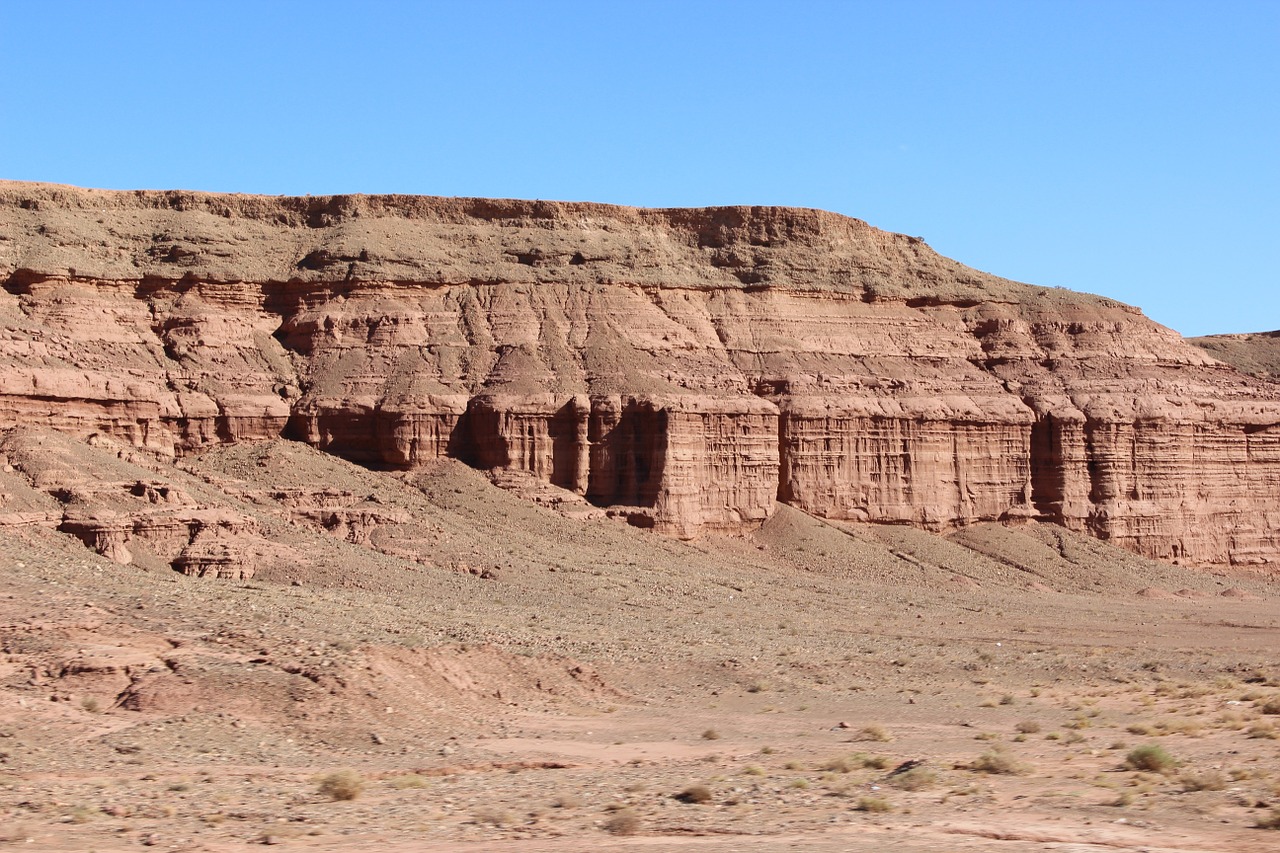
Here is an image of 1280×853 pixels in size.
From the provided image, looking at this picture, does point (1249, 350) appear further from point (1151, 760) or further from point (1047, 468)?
point (1151, 760)

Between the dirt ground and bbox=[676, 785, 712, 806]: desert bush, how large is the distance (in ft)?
0.11

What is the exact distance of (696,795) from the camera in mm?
16922

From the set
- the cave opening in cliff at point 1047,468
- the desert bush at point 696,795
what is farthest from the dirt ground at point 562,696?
the cave opening in cliff at point 1047,468

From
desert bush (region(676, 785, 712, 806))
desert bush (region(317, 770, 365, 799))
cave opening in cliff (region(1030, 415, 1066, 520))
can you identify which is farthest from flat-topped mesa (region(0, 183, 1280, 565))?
desert bush (region(676, 785, 712, 806))

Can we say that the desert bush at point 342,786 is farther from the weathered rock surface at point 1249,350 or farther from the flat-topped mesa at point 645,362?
the weathered rock surface at point 1249,350

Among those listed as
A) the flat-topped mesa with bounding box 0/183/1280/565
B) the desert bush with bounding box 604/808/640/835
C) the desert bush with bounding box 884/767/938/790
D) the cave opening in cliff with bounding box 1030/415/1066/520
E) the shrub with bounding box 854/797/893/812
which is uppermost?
the flat-topped mesa with bounding box 0/183/1280/565

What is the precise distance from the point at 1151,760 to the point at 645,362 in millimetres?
32622

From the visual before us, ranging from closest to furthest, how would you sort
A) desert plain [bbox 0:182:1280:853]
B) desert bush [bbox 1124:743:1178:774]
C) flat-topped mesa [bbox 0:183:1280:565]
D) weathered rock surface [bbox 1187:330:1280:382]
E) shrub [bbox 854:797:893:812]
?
shrub [bbox 854:797:893:812], desert plain [bbox 0:182:1280:853], desert bush [bbox 1124:743:1178:774], flat-topped mesa [bbox 0:183:1280:565], weathered rock surface [bbox 1187:330:1280:382]

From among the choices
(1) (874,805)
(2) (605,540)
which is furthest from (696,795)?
(2) (605,540)

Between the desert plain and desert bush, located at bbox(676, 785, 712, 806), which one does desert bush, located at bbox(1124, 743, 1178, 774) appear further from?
desert bush, located at bbox(676, 785, 712, 806)

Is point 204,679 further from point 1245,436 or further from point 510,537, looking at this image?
point 1245,436

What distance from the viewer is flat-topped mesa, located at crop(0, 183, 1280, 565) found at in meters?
46.2

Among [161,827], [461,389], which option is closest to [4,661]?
[161,827]

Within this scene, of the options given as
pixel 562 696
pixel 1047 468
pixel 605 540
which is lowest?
pixel 562 696
